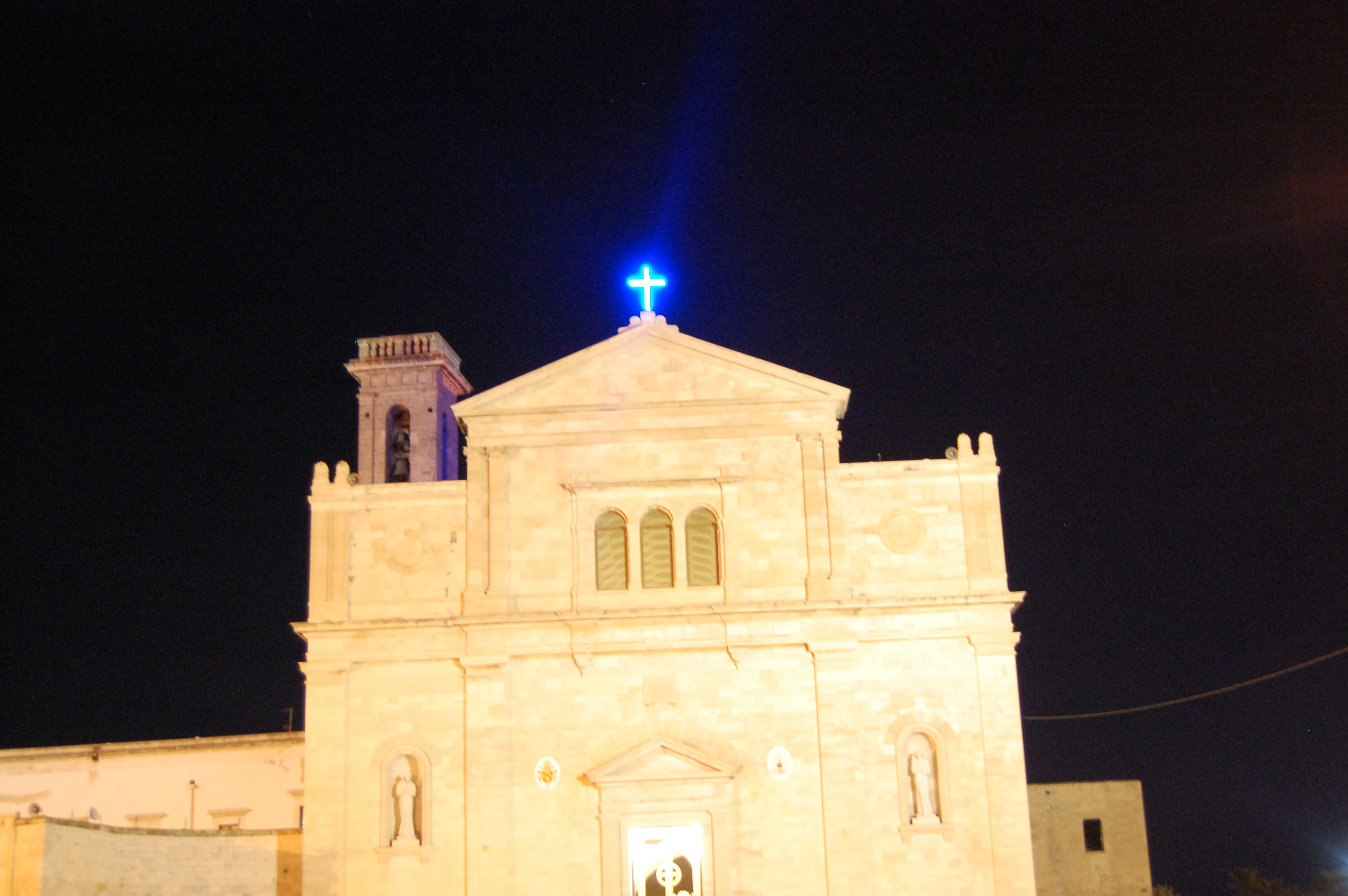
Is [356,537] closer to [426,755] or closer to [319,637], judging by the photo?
[319,637]

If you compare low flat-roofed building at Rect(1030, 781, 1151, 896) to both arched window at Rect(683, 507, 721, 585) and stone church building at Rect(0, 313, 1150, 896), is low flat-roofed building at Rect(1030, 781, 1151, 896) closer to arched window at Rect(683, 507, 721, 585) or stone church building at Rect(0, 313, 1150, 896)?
stone church building at Rect(0, 313, 1150, 896)

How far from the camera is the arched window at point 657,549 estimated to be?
26562mm

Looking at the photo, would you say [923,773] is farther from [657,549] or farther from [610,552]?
[610,552]

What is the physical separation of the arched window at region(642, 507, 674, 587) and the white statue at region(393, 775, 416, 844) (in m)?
5.43

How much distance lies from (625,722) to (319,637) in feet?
18.8

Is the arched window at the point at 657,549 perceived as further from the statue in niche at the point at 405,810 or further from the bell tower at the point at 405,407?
the bell tower at the point at 405,407

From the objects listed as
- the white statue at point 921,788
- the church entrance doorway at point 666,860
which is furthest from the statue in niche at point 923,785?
the church entrance doorway at point 666,860

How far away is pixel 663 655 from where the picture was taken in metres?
26.0

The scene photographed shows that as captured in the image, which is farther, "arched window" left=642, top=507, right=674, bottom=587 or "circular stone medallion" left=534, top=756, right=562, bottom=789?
"arched window" left=642, top=507, right=674, bottom=587

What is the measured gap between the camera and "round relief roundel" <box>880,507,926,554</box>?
26531 millimetres

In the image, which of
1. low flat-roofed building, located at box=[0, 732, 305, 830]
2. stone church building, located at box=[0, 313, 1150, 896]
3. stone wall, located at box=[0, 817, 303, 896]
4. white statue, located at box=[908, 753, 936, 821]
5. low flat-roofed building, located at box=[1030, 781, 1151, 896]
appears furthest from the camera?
low flat-roofed building, located at box=[0, 732, 305, 830]

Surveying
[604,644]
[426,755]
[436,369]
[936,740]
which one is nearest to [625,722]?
[604,644]

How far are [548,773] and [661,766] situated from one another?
79.0 inches

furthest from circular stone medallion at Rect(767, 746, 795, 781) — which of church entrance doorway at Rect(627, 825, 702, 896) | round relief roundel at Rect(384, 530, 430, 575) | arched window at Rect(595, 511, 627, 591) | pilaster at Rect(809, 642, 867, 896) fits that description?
round relief roundel at Rect(384, 530, 430, 575)
